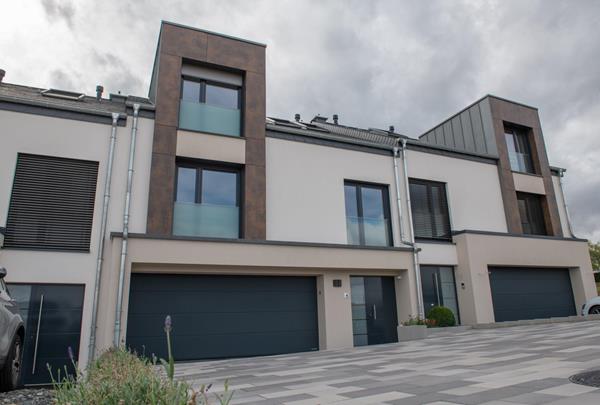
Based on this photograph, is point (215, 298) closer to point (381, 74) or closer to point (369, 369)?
point (369, 369)

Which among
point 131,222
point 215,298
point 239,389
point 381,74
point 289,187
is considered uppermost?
point 381,74

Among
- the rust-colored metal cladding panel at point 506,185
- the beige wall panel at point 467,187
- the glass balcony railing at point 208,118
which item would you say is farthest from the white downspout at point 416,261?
the glass balcony railing at point 208,118

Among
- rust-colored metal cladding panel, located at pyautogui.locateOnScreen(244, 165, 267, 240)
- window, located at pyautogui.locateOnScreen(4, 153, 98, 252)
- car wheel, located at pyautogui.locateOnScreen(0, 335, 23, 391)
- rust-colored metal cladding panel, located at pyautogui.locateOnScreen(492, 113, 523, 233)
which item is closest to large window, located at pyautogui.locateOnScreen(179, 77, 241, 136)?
rust-colored metal cladding panel, located at pyautogui.locateOnScreen(244, 165, 267, 240)

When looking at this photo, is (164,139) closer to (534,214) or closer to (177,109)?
(177,109)

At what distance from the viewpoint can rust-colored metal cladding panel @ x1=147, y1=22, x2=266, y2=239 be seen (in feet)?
34.3

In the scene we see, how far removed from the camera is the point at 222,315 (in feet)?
34.3

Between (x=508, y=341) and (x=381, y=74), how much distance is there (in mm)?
8942

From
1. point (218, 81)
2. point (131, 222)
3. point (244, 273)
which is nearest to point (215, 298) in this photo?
point (244, 273)

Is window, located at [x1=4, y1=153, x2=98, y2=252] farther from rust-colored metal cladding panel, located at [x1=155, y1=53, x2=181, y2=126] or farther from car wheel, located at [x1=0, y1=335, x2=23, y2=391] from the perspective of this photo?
car wheel, located at [x1=0, y1=335, x2=23, y2=391]

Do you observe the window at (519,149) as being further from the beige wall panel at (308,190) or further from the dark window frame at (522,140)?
the beige wall panel at (308,190)

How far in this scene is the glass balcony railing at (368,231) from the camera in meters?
12.5

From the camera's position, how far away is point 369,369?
6523mm

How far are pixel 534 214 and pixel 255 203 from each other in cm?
1228

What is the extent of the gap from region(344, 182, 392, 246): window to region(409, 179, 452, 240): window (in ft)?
3.85
